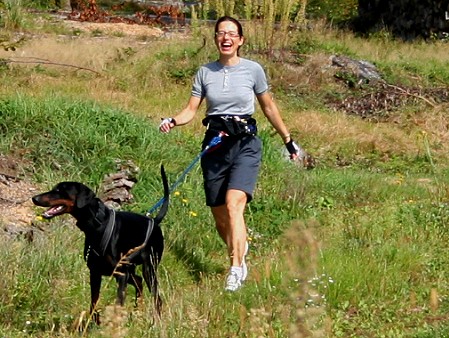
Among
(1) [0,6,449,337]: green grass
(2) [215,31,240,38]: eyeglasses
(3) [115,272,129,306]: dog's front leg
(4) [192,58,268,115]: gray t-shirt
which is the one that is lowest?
(1) [0,6,449,337]: green grass

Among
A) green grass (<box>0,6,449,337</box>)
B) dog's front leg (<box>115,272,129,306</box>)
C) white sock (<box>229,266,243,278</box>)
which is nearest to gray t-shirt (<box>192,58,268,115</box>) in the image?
green grass (<box>0,6,449,337</box>)

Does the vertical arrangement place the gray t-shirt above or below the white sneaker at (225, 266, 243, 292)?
above

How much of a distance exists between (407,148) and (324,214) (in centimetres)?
415

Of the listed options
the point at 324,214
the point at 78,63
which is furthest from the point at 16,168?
the point at 78,63

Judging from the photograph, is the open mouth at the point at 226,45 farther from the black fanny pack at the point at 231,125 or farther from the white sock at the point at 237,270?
the white sock at the point at 237,270

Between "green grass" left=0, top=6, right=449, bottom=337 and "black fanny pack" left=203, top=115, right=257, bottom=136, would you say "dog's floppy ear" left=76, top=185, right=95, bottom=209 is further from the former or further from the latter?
"black fanny pack" left=203, top=115, right=257, bottom=136

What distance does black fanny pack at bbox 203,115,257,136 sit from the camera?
635cm

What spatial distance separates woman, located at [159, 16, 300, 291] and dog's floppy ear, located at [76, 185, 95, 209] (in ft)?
2.84

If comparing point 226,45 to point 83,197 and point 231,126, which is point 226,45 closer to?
point 231,126

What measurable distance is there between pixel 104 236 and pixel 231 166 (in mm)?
1259

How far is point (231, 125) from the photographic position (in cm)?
634

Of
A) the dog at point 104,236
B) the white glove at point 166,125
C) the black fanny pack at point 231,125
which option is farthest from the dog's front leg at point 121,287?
the black fanny pack at point 231,125

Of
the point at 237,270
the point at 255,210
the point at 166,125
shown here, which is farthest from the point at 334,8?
the point at 237,270

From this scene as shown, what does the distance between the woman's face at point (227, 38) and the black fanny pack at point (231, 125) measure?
1.41ft
